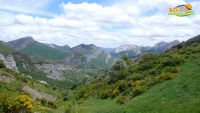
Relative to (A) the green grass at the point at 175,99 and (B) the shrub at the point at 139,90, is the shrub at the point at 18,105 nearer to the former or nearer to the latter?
(A) the green grass at the point at 175,99

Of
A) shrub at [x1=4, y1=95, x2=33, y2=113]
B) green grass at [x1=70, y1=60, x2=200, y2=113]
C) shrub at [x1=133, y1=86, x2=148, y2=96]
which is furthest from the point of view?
shrub at [x1=133, y1=86, x2=148, y2=96]

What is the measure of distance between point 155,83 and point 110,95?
17442 millimetres

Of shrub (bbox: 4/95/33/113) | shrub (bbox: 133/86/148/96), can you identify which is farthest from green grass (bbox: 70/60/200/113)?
shrub (bbox: 4/95/33/113)

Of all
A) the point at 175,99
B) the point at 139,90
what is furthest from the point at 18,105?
the point at 175,99

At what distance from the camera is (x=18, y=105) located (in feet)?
156

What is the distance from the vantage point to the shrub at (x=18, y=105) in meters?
47.0

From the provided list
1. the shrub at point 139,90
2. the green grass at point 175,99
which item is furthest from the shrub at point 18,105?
the shrub at point 139,90

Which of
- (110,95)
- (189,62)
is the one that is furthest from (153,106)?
(110,95)

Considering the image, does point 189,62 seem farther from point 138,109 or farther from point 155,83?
point 138,109

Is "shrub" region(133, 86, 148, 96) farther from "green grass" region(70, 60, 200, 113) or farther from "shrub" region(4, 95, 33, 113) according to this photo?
"shrub" region(4, 95, 33, 113)

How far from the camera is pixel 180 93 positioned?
40.3 metres

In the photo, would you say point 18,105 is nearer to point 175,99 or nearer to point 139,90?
point 139,90

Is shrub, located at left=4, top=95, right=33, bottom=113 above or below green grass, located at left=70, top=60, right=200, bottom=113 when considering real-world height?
below

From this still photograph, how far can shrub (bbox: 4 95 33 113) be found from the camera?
1852 inches
